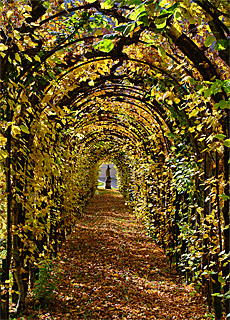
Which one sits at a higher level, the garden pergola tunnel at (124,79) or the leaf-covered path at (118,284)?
the garden pergola tunnel at (124,79)

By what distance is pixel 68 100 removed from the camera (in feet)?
14.6

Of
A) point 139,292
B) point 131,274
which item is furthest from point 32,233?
point 131,274

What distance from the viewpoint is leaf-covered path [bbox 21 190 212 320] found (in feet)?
10.7

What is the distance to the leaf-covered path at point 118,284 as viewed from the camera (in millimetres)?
3256

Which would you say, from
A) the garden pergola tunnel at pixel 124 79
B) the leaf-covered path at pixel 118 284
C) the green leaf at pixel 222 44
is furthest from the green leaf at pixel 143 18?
the leaf-covered path at pixel 118 284

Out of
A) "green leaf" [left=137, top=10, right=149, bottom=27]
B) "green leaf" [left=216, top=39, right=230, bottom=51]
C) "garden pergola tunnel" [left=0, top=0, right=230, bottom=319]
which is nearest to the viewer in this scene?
"green leaf" [left=137, top=10, right=149, bottom=27]

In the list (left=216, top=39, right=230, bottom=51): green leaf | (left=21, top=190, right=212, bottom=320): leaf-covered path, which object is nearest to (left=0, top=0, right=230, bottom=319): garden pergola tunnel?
(left=216, top=39, right=230, bottom=51): green leaf

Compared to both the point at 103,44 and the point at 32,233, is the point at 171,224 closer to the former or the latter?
the point at 32,233

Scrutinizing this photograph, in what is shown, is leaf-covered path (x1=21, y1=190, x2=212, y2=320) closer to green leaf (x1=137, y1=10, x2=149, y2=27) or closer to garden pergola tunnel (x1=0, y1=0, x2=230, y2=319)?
garden pergola tunnel (x1=0, y1=0, x2=230, y2=319)

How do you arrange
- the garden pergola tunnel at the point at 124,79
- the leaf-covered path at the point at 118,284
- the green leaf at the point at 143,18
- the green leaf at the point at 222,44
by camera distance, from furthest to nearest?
1. the leaf-covered path at the point at 118,284
2. the garden pergola tunnel at the point at 124,79
3. the green leaf at the point at 222,44
4. the green leaf at the point at 143,18

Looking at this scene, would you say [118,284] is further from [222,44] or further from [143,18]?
[143,18]

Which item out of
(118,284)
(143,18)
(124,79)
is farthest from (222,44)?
(118,284)

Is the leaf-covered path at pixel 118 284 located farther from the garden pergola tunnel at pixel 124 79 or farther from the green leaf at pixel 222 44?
the green leaf at pixel 222 44

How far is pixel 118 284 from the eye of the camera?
160 inches
